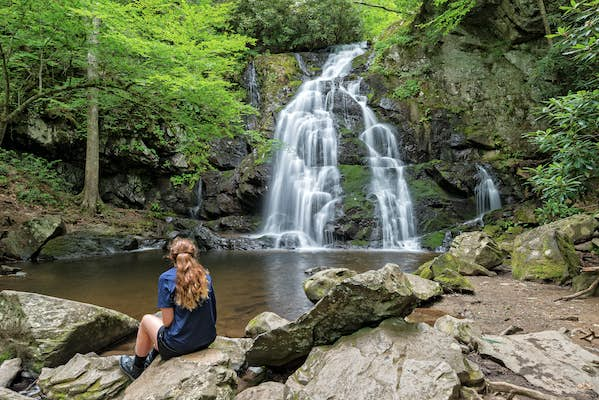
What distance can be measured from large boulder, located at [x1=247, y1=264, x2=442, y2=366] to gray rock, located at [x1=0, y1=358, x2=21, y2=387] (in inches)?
83.8

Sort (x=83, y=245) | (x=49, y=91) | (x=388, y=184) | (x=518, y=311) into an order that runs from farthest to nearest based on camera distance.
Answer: (x=388, y=184) < (x=83, y=245) < (x=49, y=91) < (x=518, y=311)

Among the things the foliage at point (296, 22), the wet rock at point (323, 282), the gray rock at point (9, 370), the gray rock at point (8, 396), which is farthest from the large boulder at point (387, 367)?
the foliage at point (296, 22)

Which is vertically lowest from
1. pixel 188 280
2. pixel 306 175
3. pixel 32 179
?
pixel 188 280

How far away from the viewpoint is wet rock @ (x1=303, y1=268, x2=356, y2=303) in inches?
230

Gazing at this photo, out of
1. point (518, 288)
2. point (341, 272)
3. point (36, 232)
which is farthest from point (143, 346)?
point (36, 232)

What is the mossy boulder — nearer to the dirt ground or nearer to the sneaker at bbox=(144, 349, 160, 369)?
the dirt ground

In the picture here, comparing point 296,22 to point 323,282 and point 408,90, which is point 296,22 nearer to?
point 408,90

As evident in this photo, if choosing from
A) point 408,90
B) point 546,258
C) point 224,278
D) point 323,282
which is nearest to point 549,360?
point 323,282

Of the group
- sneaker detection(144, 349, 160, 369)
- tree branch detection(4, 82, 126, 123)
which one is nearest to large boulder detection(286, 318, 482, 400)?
sneaker detection(144, 349, 160, 369)

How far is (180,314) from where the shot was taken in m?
3.06

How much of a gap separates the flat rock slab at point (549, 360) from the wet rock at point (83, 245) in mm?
11382

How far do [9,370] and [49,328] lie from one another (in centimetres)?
44

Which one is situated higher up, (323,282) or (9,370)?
(323,282)

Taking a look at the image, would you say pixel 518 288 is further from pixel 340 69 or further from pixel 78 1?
pixel 340 69
